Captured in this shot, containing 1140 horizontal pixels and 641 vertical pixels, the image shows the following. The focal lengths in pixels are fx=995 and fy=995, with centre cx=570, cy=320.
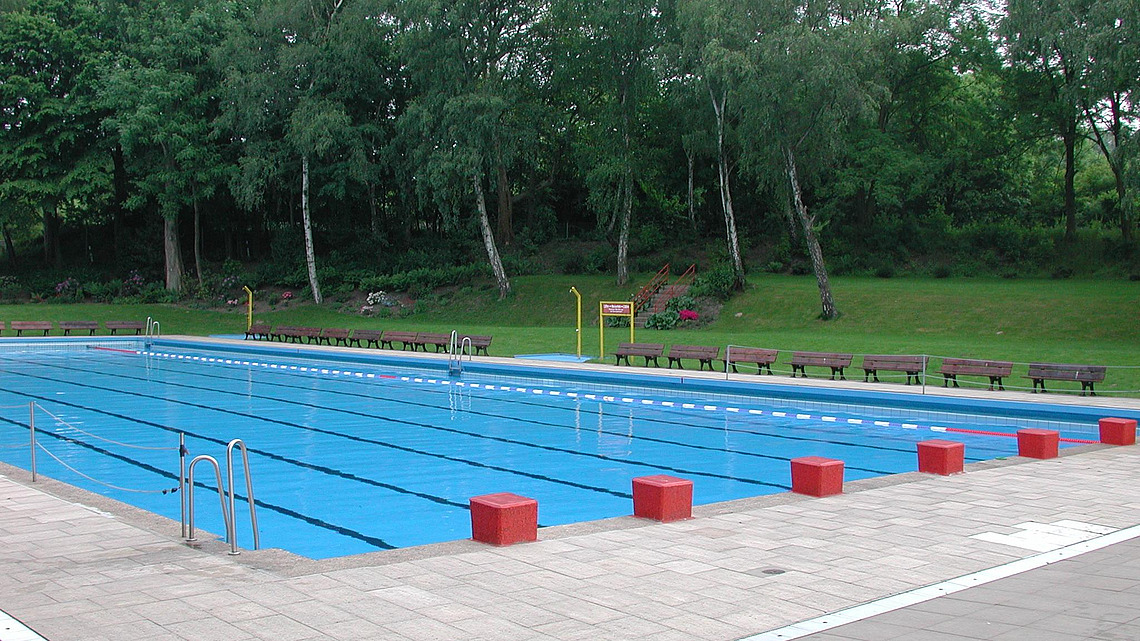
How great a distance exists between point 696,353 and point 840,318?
29.8 ft

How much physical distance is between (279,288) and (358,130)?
9.30 m

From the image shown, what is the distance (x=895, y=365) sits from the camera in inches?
727

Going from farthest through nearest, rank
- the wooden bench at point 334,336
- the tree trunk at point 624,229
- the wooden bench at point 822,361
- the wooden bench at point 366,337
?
the tree trunk at point 624,229
the wooden bench at point 334,336
the wooden bench at point 366,337
the wooden bench at point 822,361

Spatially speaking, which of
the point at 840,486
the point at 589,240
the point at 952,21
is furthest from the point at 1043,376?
the point at 589,240

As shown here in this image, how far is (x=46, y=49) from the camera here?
42.5 metres

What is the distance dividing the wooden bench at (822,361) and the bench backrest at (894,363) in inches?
14.7

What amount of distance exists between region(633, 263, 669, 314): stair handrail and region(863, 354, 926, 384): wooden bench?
1547 centimetres

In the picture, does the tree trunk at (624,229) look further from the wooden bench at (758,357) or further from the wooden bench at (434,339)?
the wooden bench at (758,357)

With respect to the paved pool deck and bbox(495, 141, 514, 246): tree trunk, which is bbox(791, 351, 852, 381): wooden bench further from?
bbox(495, 141, 514, 246): tree trunk

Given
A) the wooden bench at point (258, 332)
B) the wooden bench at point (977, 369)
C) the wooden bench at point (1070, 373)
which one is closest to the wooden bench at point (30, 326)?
the wooden bench at point (258, 332)

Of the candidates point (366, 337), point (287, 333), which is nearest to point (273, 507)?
point (366, 337)

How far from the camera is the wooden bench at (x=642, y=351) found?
22609 mm

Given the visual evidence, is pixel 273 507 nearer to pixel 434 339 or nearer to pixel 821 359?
pixel 821 359

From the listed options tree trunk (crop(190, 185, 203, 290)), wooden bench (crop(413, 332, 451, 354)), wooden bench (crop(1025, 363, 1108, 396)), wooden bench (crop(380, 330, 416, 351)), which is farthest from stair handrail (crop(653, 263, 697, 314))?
tree trunk (crop(190, 185, 203, 290))
